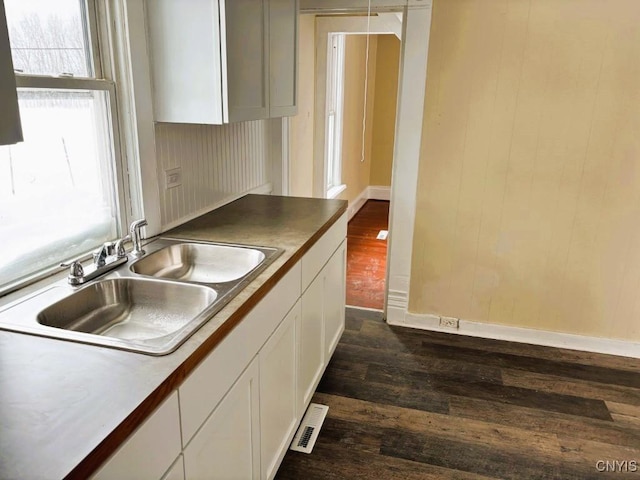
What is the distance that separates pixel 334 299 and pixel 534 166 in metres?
1.40

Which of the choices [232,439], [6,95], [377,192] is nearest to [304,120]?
[232,439]

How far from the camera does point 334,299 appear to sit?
2.60m

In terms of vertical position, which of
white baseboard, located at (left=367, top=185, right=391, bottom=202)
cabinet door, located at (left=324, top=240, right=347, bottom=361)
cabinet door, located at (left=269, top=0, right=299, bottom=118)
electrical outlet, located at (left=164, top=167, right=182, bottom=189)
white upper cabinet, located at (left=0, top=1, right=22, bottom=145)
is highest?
cabinet door, located at (left=269, top=0, right=299, bottom=118)

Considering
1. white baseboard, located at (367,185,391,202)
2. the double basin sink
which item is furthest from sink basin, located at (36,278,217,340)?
white baseboard, located at (367,185,391,202)

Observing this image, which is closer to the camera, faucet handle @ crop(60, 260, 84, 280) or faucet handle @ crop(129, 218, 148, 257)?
faucet handle @ crop(60, 260, 84, 280)

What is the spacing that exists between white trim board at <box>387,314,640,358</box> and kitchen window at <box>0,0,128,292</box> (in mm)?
2041

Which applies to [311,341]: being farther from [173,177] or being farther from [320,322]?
[173,177]

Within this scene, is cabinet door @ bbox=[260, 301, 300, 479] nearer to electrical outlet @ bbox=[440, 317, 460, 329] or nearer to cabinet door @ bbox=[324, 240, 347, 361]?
cabinet door @ bbox=[324, 240, 347, 361]

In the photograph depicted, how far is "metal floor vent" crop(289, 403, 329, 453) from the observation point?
211 centimetres

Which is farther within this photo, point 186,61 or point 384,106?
point 384,106

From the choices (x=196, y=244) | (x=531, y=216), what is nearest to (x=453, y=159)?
(x=531, y=216)

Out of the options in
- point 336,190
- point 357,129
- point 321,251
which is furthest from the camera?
point 357,129

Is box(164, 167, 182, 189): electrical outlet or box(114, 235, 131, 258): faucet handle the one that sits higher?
box(164, 167, 182, 189): electrical outlet

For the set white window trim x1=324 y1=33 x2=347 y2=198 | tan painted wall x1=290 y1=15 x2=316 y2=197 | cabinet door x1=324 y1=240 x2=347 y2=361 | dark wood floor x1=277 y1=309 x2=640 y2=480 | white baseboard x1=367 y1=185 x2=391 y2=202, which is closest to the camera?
dark wood floor x1=277 y1=309 x2=640 y2=480
